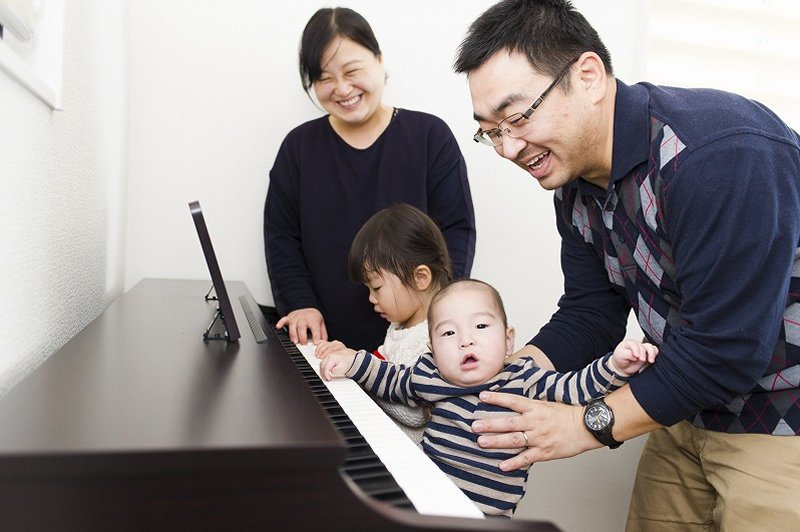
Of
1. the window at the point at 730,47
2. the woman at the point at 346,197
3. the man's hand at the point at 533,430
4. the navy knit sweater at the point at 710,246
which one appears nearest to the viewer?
the navy knit sweater at the point at 710,246

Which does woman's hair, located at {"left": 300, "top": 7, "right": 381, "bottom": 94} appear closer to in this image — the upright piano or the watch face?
the watch face

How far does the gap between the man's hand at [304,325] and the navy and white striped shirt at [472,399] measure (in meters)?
0.41

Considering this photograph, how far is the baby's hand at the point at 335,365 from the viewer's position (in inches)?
51.8

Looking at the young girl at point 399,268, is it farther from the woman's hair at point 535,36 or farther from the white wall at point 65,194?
the white wall at point 65,194

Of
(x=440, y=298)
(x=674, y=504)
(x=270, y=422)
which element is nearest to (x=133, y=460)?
(x=270, y=422)

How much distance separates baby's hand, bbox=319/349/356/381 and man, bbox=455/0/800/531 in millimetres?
271

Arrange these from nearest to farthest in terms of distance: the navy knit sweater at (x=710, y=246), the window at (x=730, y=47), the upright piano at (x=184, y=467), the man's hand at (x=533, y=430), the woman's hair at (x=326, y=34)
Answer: the upright piano at (x=184, y=467)
the navy knit sweater at (x=710, y=246)
the man's hand at (x=533, y=430)
the woman's hair at (x=326, y=34)
the window at (x=730, y=47)

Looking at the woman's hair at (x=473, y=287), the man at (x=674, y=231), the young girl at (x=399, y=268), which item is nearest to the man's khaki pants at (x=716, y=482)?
the man at (x=674, y=231)

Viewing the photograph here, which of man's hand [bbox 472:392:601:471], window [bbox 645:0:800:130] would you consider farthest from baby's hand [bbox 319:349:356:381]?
window [bbox 645:0:800:130]

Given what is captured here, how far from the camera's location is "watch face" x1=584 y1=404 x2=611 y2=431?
4.05 feet

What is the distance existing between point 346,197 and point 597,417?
1.02 meters

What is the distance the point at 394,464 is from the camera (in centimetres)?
83

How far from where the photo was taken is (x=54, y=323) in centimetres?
117

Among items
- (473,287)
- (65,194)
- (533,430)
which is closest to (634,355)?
(533,430)
